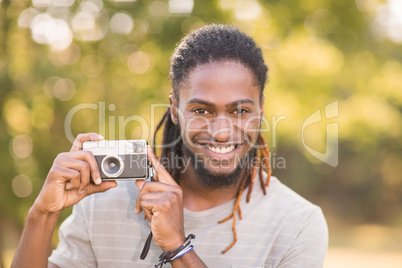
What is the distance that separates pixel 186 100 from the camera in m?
2.85

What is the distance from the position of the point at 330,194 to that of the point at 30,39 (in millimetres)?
13060

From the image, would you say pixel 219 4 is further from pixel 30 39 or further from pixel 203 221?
pixel 203 221

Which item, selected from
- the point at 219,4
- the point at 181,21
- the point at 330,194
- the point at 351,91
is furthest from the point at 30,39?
the point at 330,194

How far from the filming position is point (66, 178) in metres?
2.49

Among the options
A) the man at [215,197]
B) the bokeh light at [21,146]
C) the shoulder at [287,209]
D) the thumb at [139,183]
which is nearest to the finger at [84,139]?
the man at [215,197]

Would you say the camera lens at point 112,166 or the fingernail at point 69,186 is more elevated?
the camera lens at point 112,166

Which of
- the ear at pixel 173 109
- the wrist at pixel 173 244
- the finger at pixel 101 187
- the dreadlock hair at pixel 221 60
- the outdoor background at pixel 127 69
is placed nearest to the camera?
the wrist at pixel 173 244

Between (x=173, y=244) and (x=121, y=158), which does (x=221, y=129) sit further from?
(x=173, y=244)

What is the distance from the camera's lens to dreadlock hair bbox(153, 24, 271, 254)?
286 cm

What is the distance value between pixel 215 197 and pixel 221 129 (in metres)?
0.45

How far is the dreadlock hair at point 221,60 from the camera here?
2.86 meters

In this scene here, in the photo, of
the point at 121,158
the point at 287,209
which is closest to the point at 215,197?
the point at 287,209

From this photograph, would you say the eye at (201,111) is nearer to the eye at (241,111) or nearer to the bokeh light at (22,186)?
the eye at (241,111)

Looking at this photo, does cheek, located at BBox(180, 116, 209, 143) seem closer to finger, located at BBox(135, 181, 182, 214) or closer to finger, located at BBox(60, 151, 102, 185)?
finger, located at BBox(135, 181, 182, 214)
